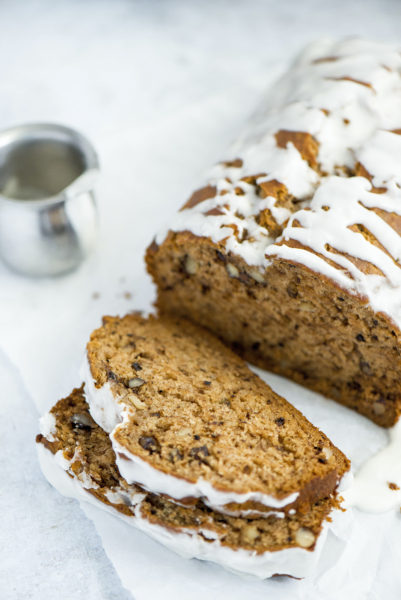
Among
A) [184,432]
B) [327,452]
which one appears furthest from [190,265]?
[327,452]

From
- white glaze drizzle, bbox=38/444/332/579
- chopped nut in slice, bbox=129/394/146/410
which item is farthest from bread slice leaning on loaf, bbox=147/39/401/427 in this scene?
white glaze drizzle, bbox=38/444/332/579

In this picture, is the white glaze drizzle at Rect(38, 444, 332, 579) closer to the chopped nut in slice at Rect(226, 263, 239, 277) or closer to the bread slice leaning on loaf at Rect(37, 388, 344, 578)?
the bread slice leaning on loaf at Rect(37, 388, 344, 578)

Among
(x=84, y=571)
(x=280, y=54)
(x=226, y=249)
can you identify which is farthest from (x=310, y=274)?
(x=280, y=54)

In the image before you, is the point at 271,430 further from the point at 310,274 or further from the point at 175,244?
the point at 175,244

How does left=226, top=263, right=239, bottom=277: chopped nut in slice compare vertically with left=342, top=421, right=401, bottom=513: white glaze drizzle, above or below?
above

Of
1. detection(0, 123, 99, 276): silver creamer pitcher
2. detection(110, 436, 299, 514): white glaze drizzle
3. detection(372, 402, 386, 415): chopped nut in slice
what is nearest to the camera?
detection(110, 436, 299, 514): white glaze drizzle

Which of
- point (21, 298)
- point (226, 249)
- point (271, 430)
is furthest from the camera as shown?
point (21, 298)
